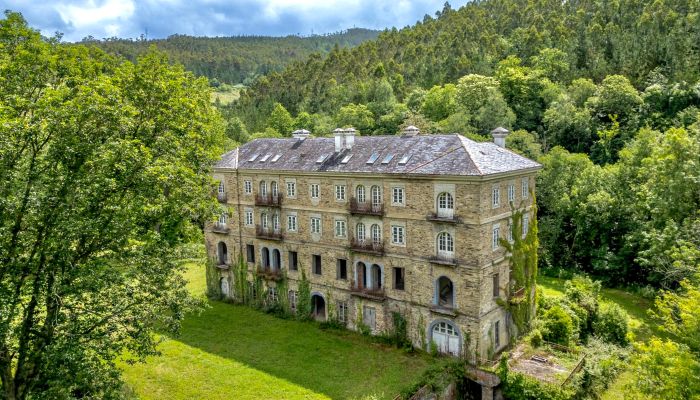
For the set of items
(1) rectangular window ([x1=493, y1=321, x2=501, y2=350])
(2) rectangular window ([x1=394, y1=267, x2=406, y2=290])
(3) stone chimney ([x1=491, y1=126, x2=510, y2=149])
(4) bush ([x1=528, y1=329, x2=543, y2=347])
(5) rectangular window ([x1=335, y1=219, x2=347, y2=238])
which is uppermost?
(3) stone chimney ([x1=491, y1=126, x2=510, y2=149])

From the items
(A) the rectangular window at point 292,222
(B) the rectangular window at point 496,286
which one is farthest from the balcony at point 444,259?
(A) the rectangular window at point 292,222

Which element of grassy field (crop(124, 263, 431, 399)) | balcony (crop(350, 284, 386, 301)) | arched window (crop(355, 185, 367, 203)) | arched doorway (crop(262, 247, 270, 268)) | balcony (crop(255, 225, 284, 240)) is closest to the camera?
grassy field (crop(124, 263, 431, 399))

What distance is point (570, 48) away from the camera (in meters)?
87.4

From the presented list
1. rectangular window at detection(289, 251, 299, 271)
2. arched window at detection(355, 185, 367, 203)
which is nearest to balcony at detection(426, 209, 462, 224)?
arched window at detection(355, 185, 367, 203)

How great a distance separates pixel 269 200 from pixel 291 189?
2.38 metres

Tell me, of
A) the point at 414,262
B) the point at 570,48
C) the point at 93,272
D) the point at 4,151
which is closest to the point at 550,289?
the point at 414,262

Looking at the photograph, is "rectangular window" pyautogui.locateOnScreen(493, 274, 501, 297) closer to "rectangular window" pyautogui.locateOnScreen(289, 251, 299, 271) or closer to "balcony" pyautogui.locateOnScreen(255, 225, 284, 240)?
"rectangular window" pyautogui.locateOnScreen(289, 251, 299, 271)

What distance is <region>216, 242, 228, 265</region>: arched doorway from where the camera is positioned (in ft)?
146

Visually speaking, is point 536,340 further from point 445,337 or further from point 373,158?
point 373,158

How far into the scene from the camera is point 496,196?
30.5m

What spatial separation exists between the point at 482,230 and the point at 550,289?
73.2 ft

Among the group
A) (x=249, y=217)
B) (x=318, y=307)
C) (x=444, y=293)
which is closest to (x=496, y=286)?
(x=444, y=293)

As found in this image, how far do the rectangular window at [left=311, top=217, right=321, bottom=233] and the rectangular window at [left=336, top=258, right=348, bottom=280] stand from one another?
2.83m

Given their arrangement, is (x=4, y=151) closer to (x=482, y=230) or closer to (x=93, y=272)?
(x=93, y=272)
